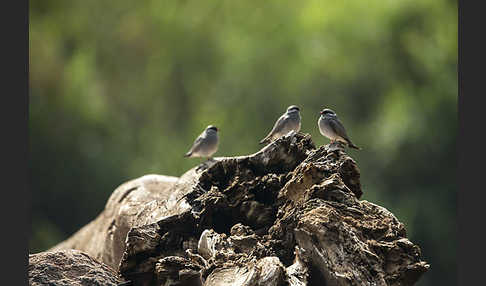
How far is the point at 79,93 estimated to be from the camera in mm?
24797

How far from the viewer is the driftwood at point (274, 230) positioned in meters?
5.73

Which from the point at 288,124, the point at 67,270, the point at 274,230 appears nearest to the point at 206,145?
the point at 288,124

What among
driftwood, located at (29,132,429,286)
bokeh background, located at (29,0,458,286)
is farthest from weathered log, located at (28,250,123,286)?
bokeh background, located at (29,0,458,286)

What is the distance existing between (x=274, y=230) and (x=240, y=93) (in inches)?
657

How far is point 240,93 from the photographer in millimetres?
22891

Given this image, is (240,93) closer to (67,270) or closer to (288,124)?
(288,124)

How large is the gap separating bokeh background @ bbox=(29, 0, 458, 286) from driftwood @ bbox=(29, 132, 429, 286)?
40.1ft

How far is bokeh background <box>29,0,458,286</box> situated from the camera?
67.1ft

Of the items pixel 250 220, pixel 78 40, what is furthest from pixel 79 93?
pixel 250 220

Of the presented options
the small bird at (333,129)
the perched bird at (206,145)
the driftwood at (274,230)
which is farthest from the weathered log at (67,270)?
the perched bird at (206,145)

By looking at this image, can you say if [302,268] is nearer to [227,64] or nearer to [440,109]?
[440,109]

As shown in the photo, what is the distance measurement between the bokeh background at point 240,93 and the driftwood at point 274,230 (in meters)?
12.2

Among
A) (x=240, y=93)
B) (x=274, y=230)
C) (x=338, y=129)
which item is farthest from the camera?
(x=240, y=93)

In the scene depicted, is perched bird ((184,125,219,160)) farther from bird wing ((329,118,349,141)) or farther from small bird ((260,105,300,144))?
bird wing ((329,118,349,141))
